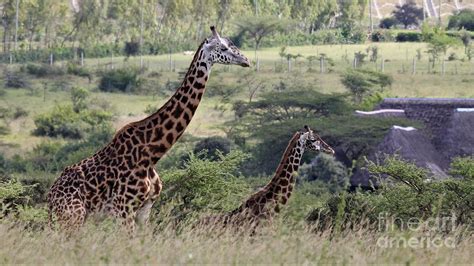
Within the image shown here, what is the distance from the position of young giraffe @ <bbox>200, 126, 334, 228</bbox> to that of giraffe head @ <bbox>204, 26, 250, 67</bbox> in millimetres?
1267

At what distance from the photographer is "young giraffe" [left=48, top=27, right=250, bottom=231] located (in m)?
11.0

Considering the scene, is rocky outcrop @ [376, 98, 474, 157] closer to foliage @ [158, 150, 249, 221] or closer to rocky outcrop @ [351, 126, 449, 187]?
rocky outcrop @ [351, 126, 449, 187]

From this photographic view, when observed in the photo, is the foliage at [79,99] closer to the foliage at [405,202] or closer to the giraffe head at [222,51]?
the foliage at [405,202]

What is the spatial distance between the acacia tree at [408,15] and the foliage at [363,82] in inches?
1980

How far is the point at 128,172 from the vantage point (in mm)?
11125

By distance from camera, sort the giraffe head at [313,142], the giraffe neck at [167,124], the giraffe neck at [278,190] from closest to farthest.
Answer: the giraffe neck at [167,124]
the giraffe neck at [278,190]
the giraffe head at [313,142]

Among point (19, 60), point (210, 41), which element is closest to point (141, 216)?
point (210, 41)

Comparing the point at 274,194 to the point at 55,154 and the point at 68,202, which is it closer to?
the point at 68,202

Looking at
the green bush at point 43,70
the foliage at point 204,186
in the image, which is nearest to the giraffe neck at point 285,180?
the foliage at point 204,186

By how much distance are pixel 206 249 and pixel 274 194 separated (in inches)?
161

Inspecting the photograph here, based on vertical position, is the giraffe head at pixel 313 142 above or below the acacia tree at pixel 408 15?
above

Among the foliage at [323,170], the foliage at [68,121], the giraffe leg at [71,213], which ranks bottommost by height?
the foliage at [68,121]

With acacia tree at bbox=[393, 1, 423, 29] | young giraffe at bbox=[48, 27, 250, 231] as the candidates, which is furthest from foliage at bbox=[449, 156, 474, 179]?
acacia tree at bbox=[393, 1, 423, 29]

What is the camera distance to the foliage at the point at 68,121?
156 feet
